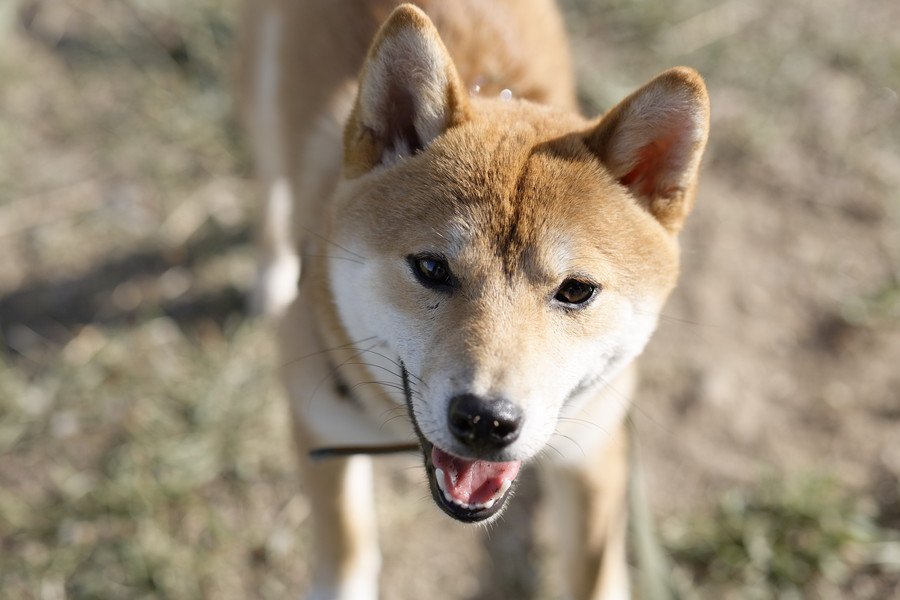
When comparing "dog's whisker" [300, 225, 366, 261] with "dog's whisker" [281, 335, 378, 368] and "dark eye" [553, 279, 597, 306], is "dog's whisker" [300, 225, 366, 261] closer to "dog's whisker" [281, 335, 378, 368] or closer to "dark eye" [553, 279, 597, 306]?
"dog's whisker" [281, 335, 378, 368]

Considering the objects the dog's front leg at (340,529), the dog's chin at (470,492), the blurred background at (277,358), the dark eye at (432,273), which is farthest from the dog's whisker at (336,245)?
the blurred background at (277,358)

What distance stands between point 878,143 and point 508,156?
307 cm

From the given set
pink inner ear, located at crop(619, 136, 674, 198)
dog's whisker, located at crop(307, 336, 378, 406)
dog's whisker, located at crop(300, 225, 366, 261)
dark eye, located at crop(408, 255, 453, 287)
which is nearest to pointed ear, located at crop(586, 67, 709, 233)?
pink inner ear, located at crop(619, 136, 674, 198)

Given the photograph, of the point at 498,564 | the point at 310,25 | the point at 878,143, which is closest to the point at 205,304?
the point at 310,25

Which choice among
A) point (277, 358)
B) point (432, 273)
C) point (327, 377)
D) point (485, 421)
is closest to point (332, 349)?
point (327, 377)

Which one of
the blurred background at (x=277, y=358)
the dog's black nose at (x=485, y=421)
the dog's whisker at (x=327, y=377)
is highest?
the dog's black nose at (x=485, y=421)

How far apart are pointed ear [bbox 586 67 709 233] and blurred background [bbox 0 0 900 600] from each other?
1422 mm

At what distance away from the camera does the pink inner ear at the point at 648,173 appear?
230cm

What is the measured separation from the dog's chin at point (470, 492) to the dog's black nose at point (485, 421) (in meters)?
0.22

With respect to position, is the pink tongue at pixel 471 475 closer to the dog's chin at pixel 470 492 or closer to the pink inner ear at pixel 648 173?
the dog's chin at pixel 470 492

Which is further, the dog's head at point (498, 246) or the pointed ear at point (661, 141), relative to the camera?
the pointed ear at point (661, 141)

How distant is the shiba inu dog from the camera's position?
2.05 m

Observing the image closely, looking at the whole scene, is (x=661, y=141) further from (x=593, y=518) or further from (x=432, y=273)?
(x=593, y=518)

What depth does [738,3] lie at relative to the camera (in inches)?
199
